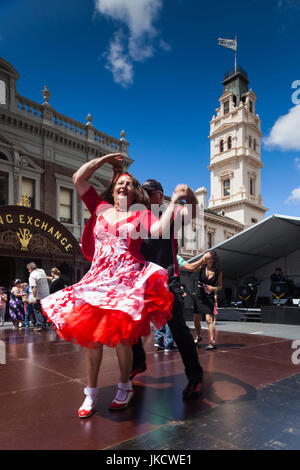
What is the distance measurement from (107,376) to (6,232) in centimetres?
1057

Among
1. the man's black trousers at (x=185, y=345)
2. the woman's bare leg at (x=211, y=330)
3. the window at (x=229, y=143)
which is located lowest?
the woman's bare leg at (x=211, y=330)

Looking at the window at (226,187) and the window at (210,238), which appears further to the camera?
the window at (226,187)

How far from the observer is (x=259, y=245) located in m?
12.1

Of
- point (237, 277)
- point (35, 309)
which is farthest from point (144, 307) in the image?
point (237, 277)

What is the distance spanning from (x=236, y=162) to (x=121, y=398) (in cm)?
3807

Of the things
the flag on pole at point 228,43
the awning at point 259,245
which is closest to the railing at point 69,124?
the awning at point 259,245

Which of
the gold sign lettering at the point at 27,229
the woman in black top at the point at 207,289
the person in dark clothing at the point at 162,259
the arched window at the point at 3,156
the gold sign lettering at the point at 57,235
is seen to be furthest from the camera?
the arched window at the point at 3,156

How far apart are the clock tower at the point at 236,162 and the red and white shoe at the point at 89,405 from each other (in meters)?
34.8

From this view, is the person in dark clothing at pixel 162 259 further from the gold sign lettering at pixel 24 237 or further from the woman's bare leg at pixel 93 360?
the gold sign lettering at pixel 24 237

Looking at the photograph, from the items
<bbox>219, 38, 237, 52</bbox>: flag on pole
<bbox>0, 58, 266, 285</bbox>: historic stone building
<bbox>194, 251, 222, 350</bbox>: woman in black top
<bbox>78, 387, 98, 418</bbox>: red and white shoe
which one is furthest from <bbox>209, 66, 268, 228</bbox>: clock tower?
<bbox>78, 387, 98, 418</bbox>: red and white shoe

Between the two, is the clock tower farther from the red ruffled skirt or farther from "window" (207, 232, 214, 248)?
the red ruffled skirt

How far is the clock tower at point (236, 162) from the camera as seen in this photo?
120 feet
